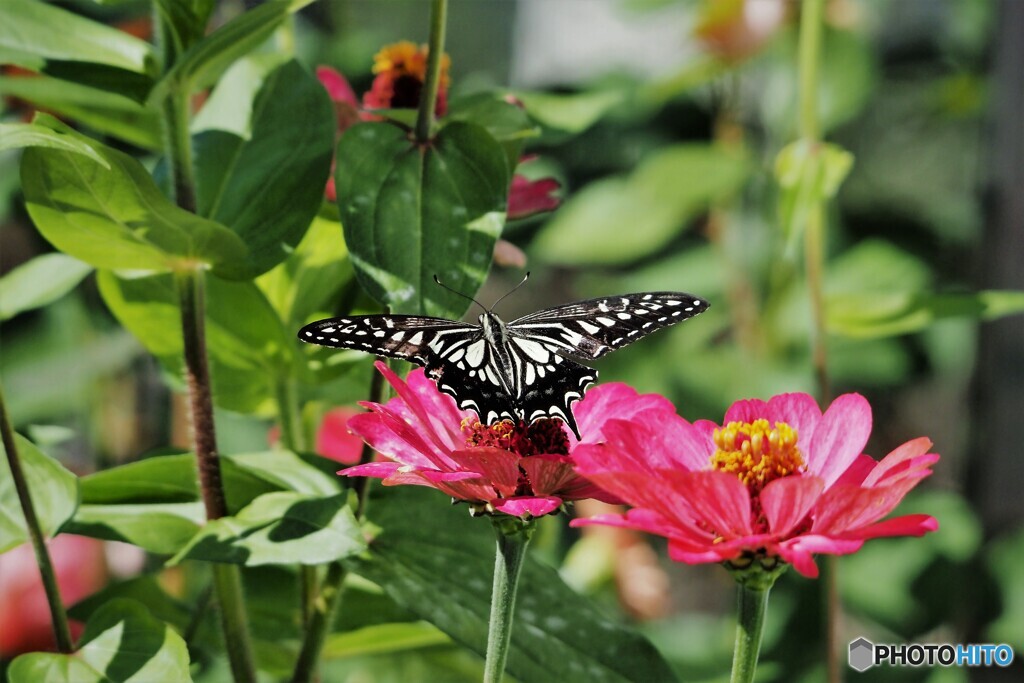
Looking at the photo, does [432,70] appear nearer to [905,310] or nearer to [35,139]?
[35,139]

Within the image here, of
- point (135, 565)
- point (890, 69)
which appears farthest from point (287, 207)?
point (890, 69)

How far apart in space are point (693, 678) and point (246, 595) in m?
0.33

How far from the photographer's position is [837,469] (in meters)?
0.22

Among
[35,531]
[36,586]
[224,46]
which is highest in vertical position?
[224,46]

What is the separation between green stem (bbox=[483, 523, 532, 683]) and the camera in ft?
0.72

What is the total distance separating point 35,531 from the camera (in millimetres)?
254

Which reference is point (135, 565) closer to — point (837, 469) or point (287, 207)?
point (287, 207)

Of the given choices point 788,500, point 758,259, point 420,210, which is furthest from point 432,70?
point 758,259

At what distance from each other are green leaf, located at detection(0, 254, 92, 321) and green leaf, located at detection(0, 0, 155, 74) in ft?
0.24

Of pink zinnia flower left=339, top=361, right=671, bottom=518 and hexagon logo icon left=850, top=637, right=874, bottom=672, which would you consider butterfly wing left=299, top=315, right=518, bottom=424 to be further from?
hexagon logo icon left=850, top=637, right=874, bottom=672

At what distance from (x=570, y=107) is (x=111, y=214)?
0.15m

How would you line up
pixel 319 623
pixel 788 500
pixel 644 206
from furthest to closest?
pixel 644 206 < pixel 319 623 < pixel 788 500

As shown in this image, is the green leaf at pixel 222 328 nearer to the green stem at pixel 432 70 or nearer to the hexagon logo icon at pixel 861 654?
the green stem at pixel 432 70

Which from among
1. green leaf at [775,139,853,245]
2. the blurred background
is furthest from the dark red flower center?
the blurred background
